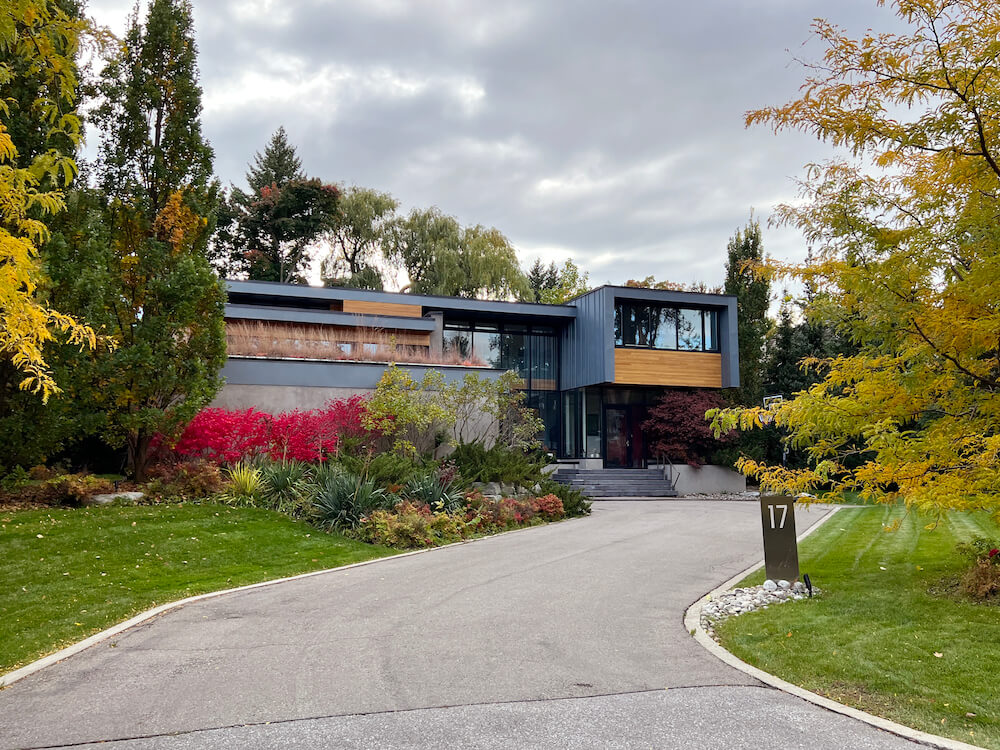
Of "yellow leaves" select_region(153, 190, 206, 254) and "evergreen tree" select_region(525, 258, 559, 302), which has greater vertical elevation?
"evergreen tree" select_region(525, 258, 559, 302)

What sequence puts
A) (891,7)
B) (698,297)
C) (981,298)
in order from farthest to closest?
(698,297)
(891,7)
(981,298)

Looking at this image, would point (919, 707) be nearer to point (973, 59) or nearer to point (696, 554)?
point (973, 59)

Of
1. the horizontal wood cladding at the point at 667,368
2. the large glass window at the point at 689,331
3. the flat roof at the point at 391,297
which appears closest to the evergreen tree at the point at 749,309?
the horizontal wood cladding at the point at 667,368

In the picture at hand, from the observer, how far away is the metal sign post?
836 cm

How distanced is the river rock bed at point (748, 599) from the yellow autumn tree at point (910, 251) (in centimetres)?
112

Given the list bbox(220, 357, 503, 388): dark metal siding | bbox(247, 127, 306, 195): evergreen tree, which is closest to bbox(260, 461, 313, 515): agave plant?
bbox(220, 357, 503, 388): dark metal siding

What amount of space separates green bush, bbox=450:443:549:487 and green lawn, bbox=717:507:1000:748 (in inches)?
310

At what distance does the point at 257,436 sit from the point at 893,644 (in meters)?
12.6

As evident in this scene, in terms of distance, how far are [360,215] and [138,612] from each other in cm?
3498

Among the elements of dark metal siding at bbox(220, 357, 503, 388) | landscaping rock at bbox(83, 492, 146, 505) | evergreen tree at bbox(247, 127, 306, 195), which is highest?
evergreen tree at bbox(247, 127, 306, 195)

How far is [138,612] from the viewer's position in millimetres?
7270

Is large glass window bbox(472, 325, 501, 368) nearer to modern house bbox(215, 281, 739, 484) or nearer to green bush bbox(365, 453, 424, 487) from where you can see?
modern house bbox(215, 281, 739, 484)

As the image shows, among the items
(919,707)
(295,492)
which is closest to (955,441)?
(919,707)

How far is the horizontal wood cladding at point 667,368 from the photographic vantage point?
2630cm
